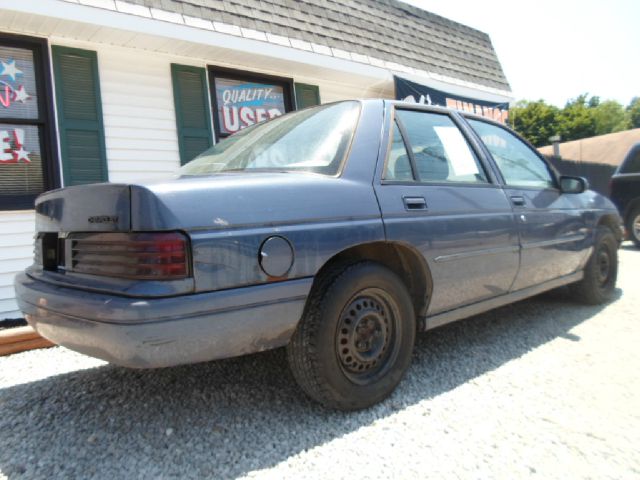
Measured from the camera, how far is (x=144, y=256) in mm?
1667

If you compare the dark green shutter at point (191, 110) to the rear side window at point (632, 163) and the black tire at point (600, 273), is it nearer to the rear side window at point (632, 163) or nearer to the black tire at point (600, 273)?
the black tire at point (600, 273)

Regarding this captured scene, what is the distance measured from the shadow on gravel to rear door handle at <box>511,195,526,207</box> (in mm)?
967

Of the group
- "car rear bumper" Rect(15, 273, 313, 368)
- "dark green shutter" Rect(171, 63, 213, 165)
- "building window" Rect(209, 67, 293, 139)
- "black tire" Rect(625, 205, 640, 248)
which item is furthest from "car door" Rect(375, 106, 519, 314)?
"black tire" Rect(625, 205, 640, 248)

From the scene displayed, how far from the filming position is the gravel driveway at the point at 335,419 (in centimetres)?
180

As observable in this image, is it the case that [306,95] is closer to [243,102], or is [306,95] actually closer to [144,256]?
[243,102]

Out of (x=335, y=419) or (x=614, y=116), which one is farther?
(x=614, y=116)

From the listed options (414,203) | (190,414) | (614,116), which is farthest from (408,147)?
(614,116)

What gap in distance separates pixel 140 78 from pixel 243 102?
1.31 metres

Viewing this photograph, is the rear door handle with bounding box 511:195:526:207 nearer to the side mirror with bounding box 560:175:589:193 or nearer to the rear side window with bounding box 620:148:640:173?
the side mirror with bounding box 560:175:589:193

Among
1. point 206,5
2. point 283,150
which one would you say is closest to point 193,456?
point 283,150

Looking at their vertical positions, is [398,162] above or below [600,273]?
above

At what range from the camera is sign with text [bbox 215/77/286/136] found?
570cm

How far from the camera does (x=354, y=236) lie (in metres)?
2.09

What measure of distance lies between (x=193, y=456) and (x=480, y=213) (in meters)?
2.02
